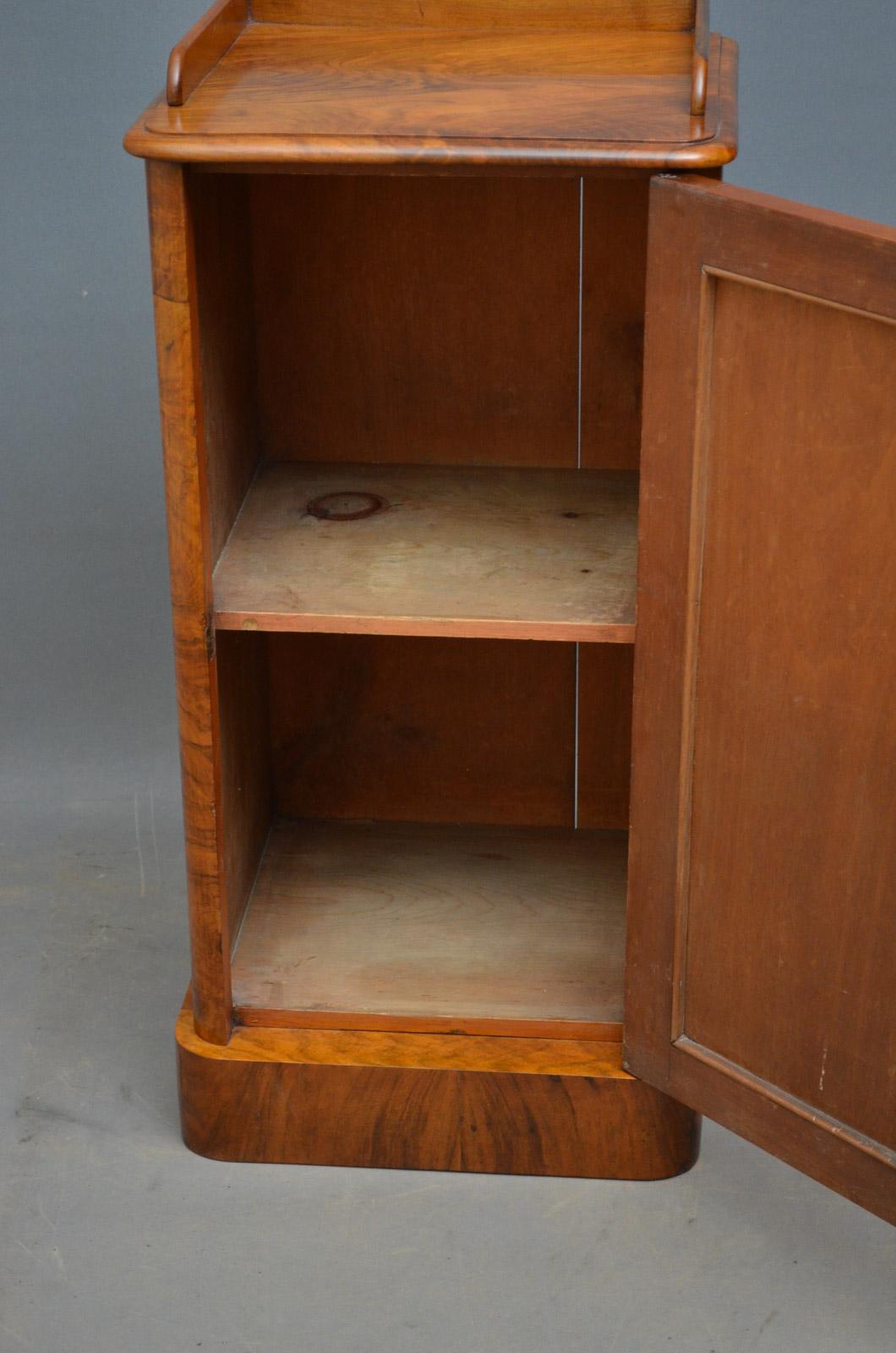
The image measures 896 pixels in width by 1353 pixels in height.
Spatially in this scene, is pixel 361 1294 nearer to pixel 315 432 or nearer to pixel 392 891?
pixel 392 891

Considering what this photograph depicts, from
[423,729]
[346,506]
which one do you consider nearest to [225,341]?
[346,506]

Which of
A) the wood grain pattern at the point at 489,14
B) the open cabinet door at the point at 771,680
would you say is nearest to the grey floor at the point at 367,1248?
the open cabinet door at the point at 771,680

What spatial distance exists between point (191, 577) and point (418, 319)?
531 millimetres

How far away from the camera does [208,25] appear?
6.40 ft

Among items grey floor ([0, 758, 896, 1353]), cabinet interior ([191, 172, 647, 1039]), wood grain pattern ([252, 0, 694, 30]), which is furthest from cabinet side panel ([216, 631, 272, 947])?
wood grain pattern ([252, 0, 694, 30])

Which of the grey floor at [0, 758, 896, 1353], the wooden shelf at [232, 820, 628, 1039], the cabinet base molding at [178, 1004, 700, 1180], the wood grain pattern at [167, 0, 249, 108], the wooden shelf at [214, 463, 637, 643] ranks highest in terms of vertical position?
the wood grain pattern at [167, 0, 249, 108]

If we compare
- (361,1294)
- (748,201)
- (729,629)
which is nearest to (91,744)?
(361,1294)

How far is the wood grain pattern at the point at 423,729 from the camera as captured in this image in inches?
97.8

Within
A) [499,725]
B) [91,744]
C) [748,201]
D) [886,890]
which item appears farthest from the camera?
[91,744]

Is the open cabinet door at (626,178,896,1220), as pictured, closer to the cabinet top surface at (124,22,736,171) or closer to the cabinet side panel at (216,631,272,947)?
the cabinet top surface at (124,22,736,171)

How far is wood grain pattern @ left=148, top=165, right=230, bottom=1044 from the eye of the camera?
181 centimetres

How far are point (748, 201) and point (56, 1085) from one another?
49.2 inches

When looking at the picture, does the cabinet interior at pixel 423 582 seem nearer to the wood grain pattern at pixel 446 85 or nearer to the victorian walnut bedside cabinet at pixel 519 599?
the victorian walnut bedside cabinet at pixel 519 599

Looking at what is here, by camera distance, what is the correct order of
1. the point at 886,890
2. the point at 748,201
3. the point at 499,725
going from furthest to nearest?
the point at 499,725
the point at 886,890
the point at 748,201
